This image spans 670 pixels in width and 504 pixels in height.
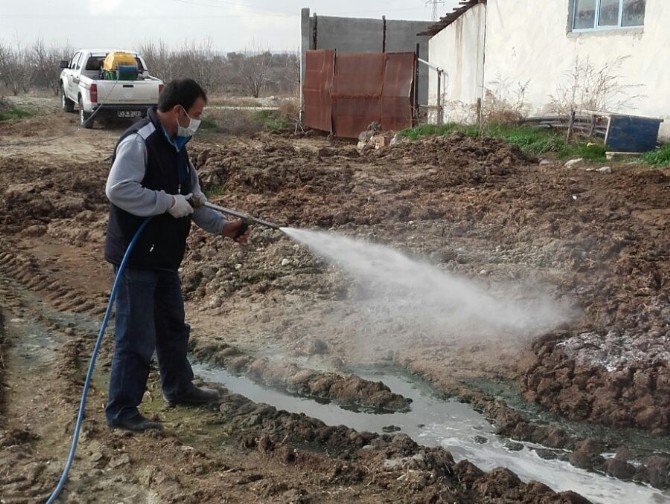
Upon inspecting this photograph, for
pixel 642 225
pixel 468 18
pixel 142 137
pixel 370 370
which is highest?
pixel 468 18

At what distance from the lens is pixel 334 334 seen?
250 inches

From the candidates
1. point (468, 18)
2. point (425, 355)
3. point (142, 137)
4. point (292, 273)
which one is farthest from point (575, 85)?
point (142, 137)

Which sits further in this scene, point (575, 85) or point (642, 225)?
point (575, 85)

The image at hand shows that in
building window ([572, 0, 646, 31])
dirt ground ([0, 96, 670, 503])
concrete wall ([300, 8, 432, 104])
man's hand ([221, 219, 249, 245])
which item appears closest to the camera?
dirt ground ([0, 96, 670, 503])

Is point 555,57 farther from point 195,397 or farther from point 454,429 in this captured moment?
point 195,397

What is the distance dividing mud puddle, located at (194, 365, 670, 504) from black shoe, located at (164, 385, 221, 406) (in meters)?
0.37

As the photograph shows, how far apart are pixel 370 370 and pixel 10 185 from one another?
8784 millimetres

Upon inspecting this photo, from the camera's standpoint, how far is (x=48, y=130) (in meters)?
18.9

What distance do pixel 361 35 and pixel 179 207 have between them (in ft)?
69.6

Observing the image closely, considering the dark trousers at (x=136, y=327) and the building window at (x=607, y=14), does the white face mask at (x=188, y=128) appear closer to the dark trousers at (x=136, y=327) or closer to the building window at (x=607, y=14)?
the dark trousers at (x=136, y=327)

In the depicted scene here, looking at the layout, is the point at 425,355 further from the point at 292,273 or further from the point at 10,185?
the point at 10,185

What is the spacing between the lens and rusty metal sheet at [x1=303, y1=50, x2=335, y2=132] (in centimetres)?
2019

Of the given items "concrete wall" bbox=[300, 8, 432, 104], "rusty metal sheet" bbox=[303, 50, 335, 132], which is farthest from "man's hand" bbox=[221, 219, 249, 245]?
"concrete wall" bbox=[300, 8, 432, 104]

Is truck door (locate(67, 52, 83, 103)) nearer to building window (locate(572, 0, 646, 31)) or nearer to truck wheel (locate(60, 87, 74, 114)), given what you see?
truck wheel (locate(60, 87, 74, 114))
